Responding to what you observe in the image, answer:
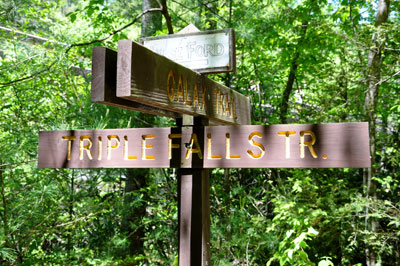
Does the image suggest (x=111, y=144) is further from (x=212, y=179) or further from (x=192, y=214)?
(x=212, y=179)

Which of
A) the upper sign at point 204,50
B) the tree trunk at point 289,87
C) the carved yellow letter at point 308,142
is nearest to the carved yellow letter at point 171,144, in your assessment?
the upper sign at point 204,50

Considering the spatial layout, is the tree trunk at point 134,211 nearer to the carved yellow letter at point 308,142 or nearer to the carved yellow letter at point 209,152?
the carved yellow letter at point 209,152

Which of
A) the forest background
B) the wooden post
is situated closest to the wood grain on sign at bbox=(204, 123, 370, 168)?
the wooden post

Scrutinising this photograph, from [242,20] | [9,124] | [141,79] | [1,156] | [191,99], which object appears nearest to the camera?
[141,79]

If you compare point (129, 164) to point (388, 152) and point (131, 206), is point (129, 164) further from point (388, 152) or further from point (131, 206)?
point (388, 152)

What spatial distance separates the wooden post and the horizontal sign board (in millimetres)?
65

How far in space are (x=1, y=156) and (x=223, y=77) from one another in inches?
111

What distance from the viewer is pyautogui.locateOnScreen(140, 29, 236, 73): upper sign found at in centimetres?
185

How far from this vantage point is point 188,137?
5.64 feet

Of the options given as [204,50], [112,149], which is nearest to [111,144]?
[112,149]

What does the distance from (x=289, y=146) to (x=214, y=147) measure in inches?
13.5

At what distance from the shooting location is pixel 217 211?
13.8 feet

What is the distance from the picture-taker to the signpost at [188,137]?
1359mm

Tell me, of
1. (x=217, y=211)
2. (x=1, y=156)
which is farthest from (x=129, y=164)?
(x=217, y=211)
